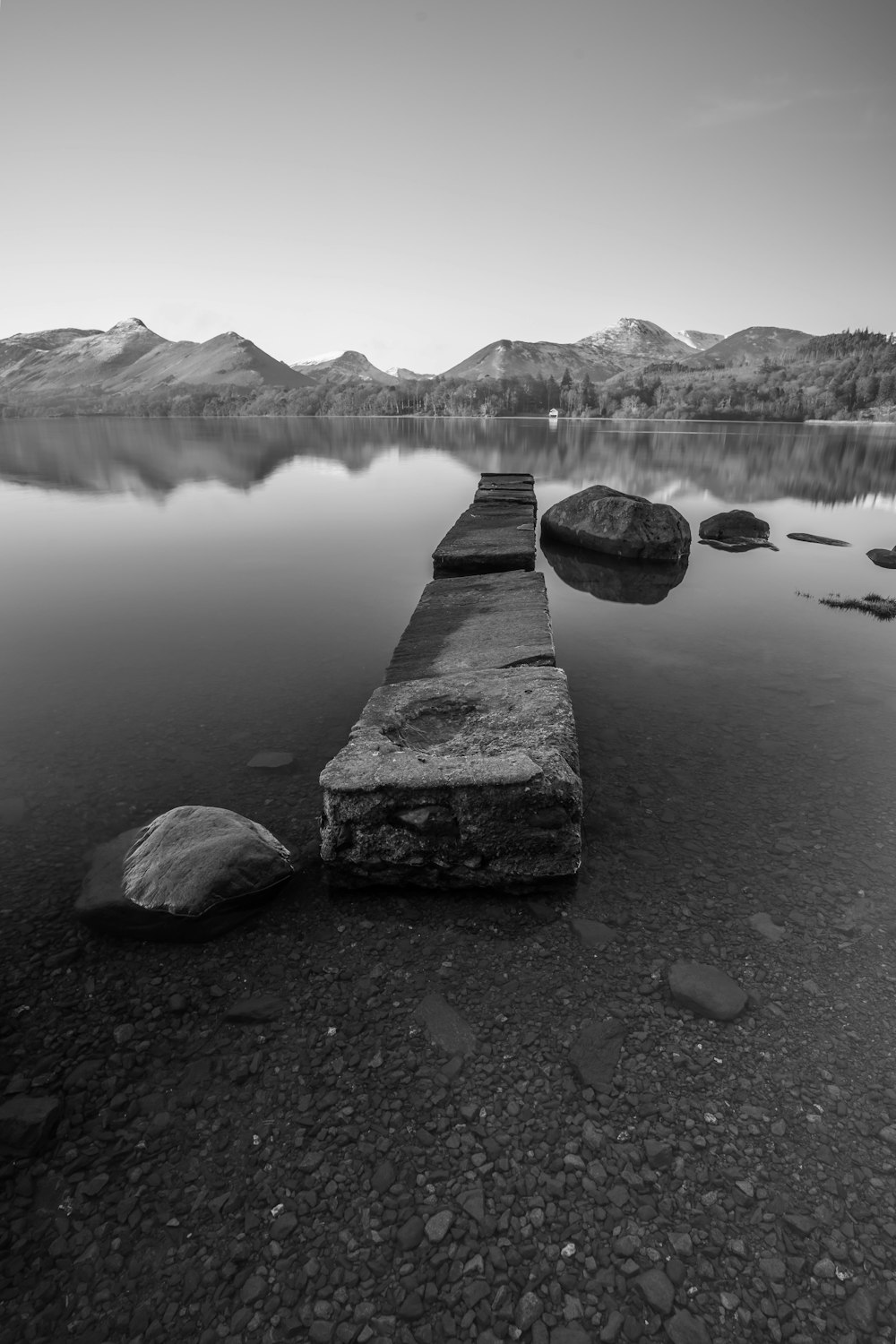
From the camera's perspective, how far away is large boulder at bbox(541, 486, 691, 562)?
57.5 feet

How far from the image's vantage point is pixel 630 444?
221 ft

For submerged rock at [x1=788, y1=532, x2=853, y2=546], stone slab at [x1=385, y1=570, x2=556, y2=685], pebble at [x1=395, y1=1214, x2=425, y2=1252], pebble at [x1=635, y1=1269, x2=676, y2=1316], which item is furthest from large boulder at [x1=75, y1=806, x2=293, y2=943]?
submerged rock at [x1=788, y1=532, x2=853, y2=546]

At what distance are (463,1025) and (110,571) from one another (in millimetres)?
16115

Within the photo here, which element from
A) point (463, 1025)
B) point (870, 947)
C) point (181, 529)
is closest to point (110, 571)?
point (181, 529)

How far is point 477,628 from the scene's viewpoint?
384 inches

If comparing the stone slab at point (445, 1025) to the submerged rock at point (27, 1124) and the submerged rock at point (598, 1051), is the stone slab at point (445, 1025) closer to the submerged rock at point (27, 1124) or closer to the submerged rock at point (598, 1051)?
the submerged rock at point (598, 1051)

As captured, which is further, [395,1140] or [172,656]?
[172,656]

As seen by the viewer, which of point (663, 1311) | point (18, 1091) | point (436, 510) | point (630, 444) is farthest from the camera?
point (630, 444)

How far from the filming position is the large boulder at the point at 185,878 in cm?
506

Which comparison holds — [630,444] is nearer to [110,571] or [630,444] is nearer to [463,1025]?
[110,571]

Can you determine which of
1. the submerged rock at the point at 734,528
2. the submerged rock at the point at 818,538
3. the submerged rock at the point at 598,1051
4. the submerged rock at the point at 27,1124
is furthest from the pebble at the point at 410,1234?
the submerged rock at the point at 818,538

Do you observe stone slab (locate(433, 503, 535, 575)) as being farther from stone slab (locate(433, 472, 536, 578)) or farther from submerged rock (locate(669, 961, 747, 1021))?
submerged rock (locate(669, 961, 747, 1021))

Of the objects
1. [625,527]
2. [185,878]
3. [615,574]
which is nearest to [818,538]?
[625,527]

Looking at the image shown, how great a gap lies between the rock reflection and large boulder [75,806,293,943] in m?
10.9
